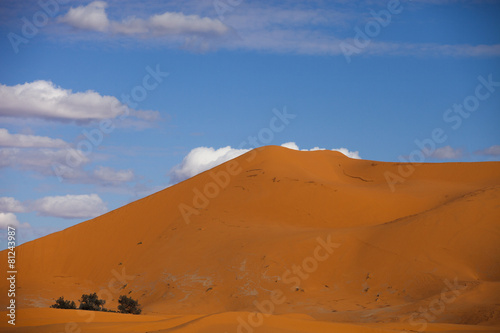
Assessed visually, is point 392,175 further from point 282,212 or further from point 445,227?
point 445,227

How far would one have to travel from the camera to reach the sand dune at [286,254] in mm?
16875

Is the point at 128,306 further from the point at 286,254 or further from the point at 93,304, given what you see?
the point at 286,254

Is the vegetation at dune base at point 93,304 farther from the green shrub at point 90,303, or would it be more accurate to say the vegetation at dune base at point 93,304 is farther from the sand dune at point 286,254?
the sand dune at point 286,254

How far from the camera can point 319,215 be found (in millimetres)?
29906

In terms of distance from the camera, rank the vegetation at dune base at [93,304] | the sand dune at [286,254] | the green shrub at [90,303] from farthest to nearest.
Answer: the vegetation at dune base at [93,304]
the green shrub at [90,303]
the sand dune at [286,254]

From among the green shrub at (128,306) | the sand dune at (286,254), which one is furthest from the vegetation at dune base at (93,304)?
the sand dune at (286,254)

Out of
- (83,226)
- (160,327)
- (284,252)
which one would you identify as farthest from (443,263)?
(83,226)

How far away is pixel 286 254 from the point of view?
24.3 m

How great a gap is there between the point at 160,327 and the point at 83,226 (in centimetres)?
2264

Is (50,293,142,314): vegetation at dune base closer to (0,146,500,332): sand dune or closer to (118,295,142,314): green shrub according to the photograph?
(118,295,142,314): green shrub

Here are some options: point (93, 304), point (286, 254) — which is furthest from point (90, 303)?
point (286, 254)

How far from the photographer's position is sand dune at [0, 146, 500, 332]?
16.9 m

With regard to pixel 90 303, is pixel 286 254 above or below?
above

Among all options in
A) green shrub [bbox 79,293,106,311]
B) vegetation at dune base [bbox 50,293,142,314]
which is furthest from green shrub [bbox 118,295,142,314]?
green shrub [bbox 79,293,106,311]
